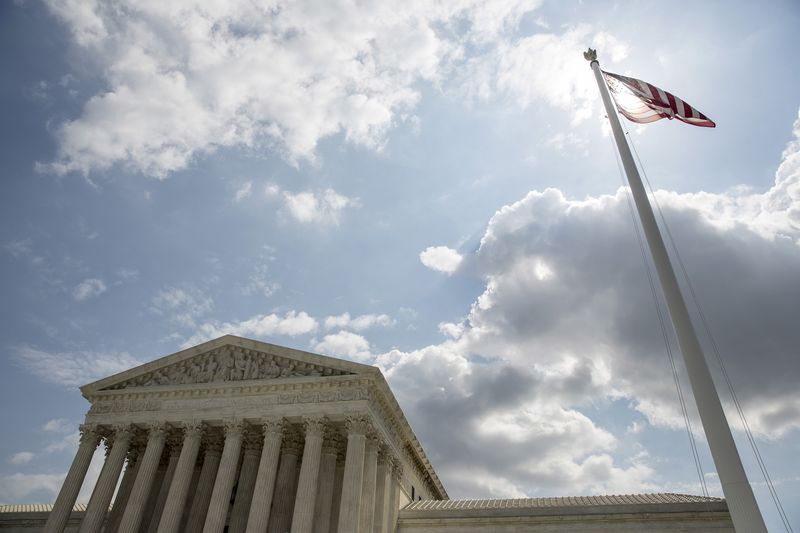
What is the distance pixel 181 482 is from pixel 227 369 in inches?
279

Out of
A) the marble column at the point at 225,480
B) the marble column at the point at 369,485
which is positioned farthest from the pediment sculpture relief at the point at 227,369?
the marble column at the point at 369,485

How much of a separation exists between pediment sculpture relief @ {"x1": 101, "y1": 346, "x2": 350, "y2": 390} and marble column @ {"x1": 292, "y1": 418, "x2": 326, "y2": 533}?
337 centimetres

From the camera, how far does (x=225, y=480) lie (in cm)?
3022

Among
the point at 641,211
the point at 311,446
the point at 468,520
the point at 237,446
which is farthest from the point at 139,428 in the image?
the point at 641,211

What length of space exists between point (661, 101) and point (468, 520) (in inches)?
1118

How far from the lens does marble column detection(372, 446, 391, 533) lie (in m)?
31.7

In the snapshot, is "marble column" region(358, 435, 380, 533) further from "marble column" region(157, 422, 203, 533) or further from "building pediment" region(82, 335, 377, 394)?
"marble column" region(157, 422, 203, 533)

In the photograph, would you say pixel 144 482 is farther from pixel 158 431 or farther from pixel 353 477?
pixel 353 477

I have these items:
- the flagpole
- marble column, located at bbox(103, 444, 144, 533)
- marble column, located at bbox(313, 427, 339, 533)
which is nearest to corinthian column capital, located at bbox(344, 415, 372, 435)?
marble column, located at bbox(313, 427, 339, 533)

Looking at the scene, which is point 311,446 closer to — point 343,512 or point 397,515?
point 343,512

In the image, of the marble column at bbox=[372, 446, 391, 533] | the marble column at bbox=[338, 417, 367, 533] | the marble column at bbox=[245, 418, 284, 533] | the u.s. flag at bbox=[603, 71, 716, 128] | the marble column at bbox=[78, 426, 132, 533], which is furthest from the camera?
the marble column at bbox=[372, 446, 391, 533]

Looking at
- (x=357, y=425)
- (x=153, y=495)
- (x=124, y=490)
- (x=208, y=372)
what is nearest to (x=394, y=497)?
(x=357, y=425)

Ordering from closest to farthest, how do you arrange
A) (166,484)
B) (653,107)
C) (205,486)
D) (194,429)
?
(653,107) → (194,429) → (205,486) → (166,484)

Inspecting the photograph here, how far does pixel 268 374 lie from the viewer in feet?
110
